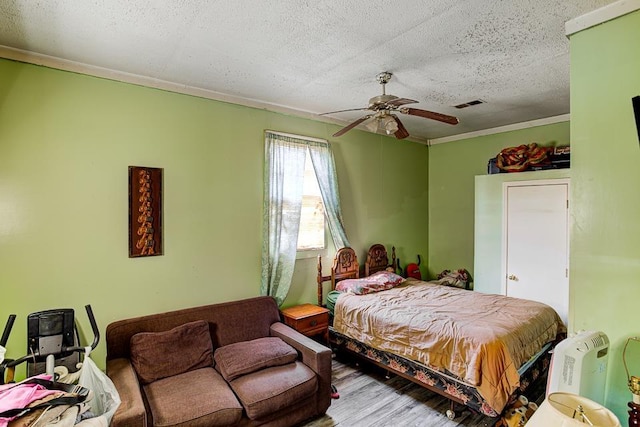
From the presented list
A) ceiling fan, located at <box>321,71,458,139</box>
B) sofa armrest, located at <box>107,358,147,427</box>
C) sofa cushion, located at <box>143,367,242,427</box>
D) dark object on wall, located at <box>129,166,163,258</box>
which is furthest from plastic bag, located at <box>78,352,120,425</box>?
ceiling fan, located at <box>321,71,458,139</box>

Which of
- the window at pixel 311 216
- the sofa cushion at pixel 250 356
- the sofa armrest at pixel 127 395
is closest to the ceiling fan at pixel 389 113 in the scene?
the window at pixel 311 216

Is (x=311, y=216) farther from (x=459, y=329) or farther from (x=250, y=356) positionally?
(x=459, y=329)

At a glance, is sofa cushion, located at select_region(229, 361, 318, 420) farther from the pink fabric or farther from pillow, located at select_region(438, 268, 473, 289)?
pillow, located at select_region(438, 268, 473, 289)

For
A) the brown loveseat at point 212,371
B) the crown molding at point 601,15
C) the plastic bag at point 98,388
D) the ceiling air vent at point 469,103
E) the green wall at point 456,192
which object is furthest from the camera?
the green wall at point 456,192

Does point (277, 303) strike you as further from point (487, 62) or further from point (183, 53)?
point (487, 62)

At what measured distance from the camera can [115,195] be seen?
8.91ft

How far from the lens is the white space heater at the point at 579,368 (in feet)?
4.64

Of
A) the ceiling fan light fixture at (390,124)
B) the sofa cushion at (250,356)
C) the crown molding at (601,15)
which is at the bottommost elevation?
the sofa cushion at (250,356)

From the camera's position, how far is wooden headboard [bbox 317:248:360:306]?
3951mm

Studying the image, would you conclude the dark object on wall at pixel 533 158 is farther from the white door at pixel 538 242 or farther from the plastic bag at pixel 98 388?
the plastic bag at pixel 98 388

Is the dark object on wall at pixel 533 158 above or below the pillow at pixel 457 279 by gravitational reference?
above

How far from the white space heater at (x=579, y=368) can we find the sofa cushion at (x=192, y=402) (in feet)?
6.01

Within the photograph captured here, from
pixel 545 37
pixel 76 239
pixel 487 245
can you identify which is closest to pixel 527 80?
pixel 545 37

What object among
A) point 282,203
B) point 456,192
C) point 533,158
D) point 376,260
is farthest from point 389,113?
point 456,192
